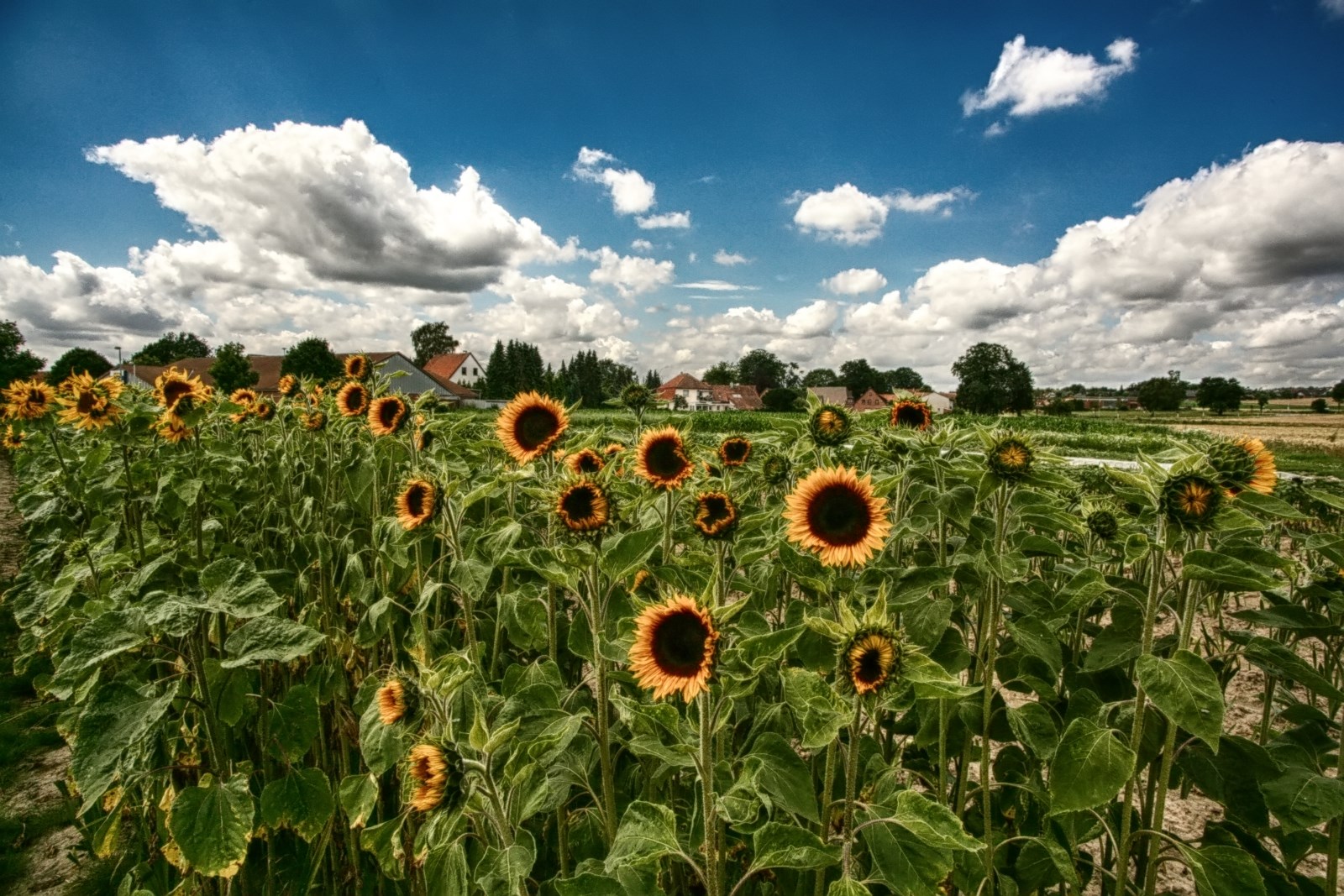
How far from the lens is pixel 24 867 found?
318 centimetres

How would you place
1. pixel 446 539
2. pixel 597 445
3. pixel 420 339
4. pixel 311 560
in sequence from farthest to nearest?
1. pixel 420 339
2. pixel 311 560
3. pixel 597 445
4. pixel 446 539

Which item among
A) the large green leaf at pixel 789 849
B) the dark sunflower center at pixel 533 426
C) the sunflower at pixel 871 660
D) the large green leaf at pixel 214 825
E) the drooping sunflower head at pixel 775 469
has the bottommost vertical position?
the large green leaf at pixel 214 825

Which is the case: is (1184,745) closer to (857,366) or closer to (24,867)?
(24,867)

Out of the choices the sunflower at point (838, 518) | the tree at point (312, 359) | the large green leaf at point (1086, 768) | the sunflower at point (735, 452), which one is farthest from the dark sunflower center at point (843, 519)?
the tree at point (312, 359)

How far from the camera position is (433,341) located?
94000 mm

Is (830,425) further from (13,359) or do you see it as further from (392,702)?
(13,359)

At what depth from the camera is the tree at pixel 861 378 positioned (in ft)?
298

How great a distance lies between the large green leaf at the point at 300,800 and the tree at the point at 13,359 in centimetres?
3149

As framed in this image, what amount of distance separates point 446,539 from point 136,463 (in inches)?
76.5

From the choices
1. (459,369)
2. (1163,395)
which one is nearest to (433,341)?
(459,369)

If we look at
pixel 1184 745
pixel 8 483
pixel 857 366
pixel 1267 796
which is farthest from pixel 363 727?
pixel 857 366

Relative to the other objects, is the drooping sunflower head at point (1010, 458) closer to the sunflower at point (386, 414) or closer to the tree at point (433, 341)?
the sunflower at point (386, 414)

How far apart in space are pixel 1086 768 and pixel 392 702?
1.46 m

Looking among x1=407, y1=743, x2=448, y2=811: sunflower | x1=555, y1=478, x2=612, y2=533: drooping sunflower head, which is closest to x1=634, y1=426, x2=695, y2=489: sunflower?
x1=555, y1=478, x2=612, y2=533: drooping sunflower head
